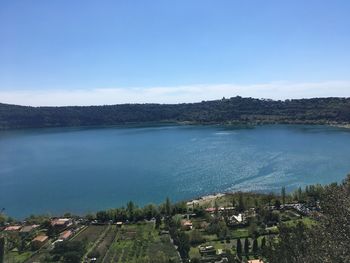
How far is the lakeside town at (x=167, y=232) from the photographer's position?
22.4 metres

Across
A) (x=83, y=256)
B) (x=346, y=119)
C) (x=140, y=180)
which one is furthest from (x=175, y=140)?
(x=83, y=256)

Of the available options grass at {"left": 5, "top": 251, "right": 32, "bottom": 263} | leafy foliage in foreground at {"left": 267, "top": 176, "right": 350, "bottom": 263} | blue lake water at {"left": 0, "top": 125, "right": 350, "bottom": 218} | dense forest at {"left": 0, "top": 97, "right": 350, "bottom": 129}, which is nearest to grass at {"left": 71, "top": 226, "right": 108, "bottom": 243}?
grass at {"left": 5, "top": 251, "right": 32, "bottom": 263}

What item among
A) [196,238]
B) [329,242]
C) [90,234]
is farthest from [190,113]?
→ [329,242]

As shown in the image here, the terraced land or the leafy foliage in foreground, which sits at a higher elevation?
the leafy foliage in foreground

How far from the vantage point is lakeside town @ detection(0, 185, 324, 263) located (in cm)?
2236

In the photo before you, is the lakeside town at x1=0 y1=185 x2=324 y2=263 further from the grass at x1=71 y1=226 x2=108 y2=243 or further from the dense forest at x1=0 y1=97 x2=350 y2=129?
the dense forest at x1=0 y1=97 x2=350 y2=129

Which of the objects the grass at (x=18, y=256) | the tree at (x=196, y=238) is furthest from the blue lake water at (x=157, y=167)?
the tree at (x=196, y=238)

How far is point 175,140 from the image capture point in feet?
277

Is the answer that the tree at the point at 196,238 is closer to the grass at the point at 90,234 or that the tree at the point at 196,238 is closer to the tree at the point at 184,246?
the tree at the point at 184,246

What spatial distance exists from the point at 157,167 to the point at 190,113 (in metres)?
85.9

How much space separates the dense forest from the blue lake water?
27785 mm

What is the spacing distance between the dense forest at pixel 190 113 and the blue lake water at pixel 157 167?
91.2 feet

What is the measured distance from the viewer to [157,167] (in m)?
54.2

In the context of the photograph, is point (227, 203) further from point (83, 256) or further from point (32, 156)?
point (32, 156)
